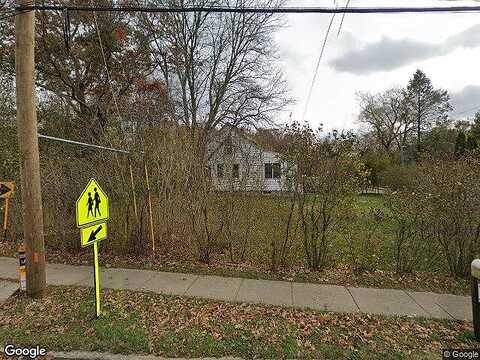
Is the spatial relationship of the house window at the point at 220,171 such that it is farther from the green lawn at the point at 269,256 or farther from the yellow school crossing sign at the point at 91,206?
the yellow school crossing sign at the point at 91,206

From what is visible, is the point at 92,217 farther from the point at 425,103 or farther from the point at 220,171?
the point at 425,103

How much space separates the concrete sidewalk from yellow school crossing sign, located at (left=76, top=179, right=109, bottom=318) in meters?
1.50

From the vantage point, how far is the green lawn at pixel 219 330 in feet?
11.0

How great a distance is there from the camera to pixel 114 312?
162 inches

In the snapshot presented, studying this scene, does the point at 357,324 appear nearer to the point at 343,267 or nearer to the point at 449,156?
the point at 343,267

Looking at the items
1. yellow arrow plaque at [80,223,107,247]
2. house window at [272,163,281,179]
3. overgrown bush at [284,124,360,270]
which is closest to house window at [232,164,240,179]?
house window at [272,163,281,179]

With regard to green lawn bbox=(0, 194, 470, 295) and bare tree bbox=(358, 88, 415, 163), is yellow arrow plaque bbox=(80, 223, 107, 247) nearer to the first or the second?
green lawn bbox=(0, 194, 470, 295)

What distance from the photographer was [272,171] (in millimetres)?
6020

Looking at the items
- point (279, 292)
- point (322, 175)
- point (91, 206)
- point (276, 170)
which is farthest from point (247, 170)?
point (91, 206)

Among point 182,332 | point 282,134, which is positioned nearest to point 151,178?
point 282,134

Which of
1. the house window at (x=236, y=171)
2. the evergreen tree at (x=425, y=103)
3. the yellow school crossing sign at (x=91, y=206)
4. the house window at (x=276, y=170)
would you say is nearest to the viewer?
the yellow school crossing sign at (x=91, y=206)

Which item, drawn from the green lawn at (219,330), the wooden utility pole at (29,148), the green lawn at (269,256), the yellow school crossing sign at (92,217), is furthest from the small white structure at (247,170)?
the wooden utility pole at (29,148)

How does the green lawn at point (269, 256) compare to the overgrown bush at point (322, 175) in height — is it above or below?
below

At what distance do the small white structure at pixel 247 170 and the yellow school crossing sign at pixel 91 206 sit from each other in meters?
2.94
